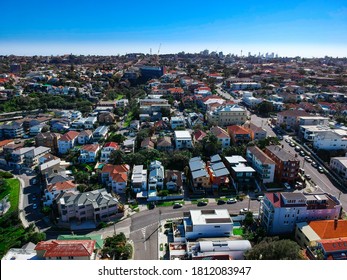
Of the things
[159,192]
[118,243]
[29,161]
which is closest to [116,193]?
[159,192]

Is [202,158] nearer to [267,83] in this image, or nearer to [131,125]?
[131,125]

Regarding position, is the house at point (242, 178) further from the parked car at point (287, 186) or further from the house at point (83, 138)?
the house at point (83, 138)

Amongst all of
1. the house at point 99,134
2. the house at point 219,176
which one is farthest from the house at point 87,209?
the house at point 99,134

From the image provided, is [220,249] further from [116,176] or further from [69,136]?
[69,136]

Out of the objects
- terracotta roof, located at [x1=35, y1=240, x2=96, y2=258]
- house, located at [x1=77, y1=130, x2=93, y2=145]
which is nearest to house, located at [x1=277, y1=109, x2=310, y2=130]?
house, located at [x1=77, y1=130, x2=93, y2=145]

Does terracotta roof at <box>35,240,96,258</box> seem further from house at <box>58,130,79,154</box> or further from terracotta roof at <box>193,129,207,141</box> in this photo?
terracotta roof at <box>193,129,207,141</box>

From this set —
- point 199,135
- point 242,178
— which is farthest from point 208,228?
point 199,135
